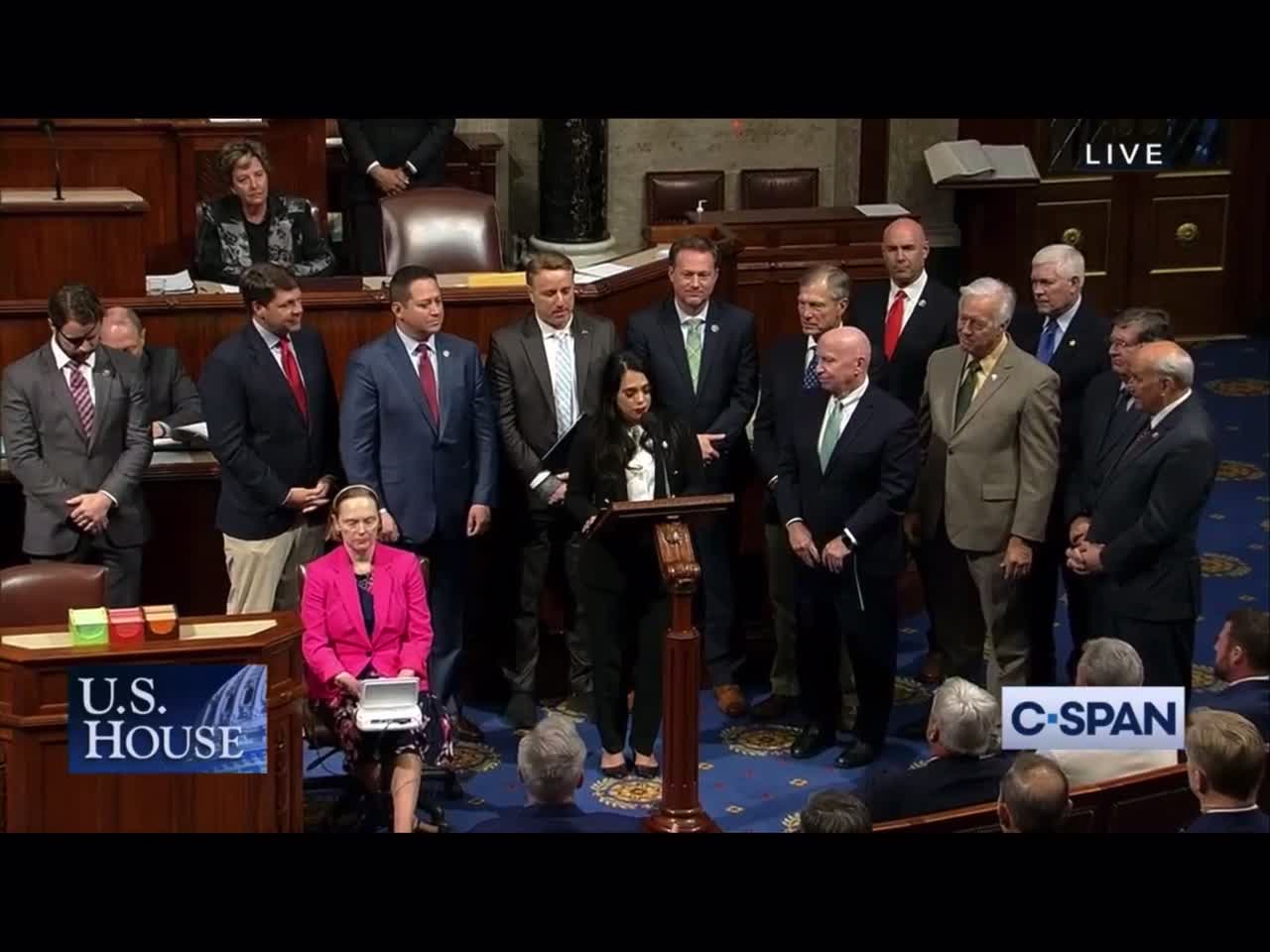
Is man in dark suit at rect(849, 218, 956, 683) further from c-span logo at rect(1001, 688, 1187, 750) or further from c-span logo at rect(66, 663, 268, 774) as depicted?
c-span logo at rect(66, 663, 268, 774)

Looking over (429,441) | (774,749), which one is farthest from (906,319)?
(429,441)

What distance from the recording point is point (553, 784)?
5242mm

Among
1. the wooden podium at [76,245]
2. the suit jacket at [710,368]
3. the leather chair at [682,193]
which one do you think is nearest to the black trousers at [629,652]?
the suit jacket at [710,368]

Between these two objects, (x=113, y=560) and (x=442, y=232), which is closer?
(x=113, y=560)

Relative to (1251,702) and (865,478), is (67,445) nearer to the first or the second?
(865,478)

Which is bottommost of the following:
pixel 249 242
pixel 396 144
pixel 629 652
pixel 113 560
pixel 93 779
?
pixel 93 779

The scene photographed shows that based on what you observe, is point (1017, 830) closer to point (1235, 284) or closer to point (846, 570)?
point (846, 570)

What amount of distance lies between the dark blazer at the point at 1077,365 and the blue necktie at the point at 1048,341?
0.11ft

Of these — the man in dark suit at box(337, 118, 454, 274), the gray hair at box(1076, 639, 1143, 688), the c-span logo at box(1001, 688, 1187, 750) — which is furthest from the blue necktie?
the man in dark suit at box(337, 118, 454, 274)

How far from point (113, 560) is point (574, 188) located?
4755mm

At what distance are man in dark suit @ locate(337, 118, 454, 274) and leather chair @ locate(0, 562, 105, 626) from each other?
140 inches

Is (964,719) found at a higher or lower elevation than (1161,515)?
lower

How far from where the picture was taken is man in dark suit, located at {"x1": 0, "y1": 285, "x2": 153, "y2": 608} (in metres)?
6.91

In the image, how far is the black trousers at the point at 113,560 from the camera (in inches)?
274
